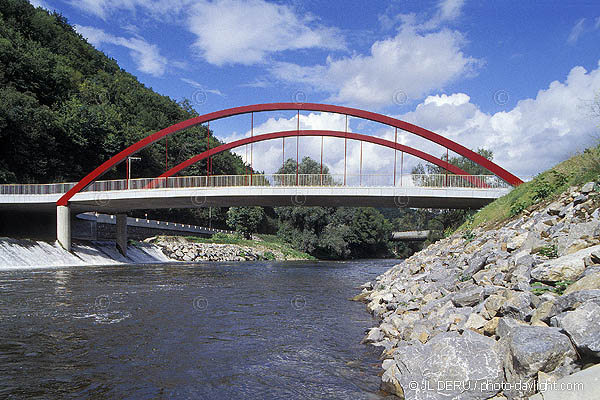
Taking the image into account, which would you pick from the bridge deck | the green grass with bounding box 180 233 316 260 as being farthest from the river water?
the green grass with bounding box 180 233 316 260

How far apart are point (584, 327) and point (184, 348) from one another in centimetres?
682

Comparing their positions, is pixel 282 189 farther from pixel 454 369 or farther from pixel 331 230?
pixel 331 230

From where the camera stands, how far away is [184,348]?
8.52 meters

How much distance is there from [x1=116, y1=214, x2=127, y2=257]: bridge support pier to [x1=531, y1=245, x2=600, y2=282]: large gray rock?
44.1 metres

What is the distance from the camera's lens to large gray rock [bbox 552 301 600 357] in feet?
13.9

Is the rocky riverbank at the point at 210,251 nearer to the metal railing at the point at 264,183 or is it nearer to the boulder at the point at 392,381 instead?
the metal railing at the point at 264,183

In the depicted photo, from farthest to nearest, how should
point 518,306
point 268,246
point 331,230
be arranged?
point 331,230, point 268,246, point 518,306

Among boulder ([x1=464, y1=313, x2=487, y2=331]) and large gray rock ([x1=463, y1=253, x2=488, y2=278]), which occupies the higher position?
large gray rock ([x1=463, y1=253, x2=488, y2=278])

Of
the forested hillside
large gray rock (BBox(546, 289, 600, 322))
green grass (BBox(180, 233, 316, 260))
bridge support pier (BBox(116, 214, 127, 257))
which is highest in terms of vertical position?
the forested hillside

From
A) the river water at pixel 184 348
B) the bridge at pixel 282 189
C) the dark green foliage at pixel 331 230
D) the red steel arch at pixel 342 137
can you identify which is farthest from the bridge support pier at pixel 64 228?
the dark green foliage at pixel 331 230

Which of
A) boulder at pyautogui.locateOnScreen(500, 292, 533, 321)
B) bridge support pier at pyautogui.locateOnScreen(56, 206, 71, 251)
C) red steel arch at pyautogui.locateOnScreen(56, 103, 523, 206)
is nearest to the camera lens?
boulder at pyautogui.locateOnScreen(500, 292, 533, 321)

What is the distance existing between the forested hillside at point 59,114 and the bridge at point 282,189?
35.3 ft

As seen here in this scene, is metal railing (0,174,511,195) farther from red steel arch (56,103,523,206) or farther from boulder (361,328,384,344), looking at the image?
boulder (361,328,384,344)

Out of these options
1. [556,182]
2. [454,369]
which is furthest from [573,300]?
[556,182]
